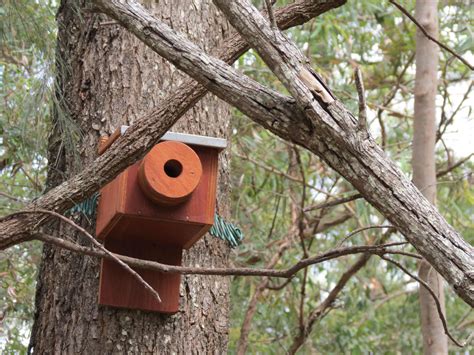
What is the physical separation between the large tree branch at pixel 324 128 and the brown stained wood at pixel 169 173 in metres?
0.37

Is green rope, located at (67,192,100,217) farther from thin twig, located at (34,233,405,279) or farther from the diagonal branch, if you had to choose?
the diagonal branch

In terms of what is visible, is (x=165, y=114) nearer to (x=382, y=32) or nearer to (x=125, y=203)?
(x=125, y=203)

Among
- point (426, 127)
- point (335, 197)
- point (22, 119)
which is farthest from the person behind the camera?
point (335, 197)

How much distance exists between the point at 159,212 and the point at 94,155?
1.02 ft

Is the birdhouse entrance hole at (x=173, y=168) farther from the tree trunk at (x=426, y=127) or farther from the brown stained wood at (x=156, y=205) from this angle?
the tree trunk at (x=426, y=127)

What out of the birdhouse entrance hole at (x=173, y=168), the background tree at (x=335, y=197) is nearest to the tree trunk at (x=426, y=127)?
the background tree at (x=335, y=197)

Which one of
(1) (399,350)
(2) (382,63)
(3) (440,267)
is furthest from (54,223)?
(1) (399,350)

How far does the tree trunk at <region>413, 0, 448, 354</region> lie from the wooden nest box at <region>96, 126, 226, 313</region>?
1.34 m

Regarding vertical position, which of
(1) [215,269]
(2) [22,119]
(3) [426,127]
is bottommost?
(1) [215,269]

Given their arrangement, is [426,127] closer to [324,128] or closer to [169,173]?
[169,173]

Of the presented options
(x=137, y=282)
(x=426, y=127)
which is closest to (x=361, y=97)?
(x=137, y=282)

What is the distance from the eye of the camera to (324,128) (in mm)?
1386

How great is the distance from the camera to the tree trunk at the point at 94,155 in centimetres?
198

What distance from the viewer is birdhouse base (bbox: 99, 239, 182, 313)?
77.4 inches
